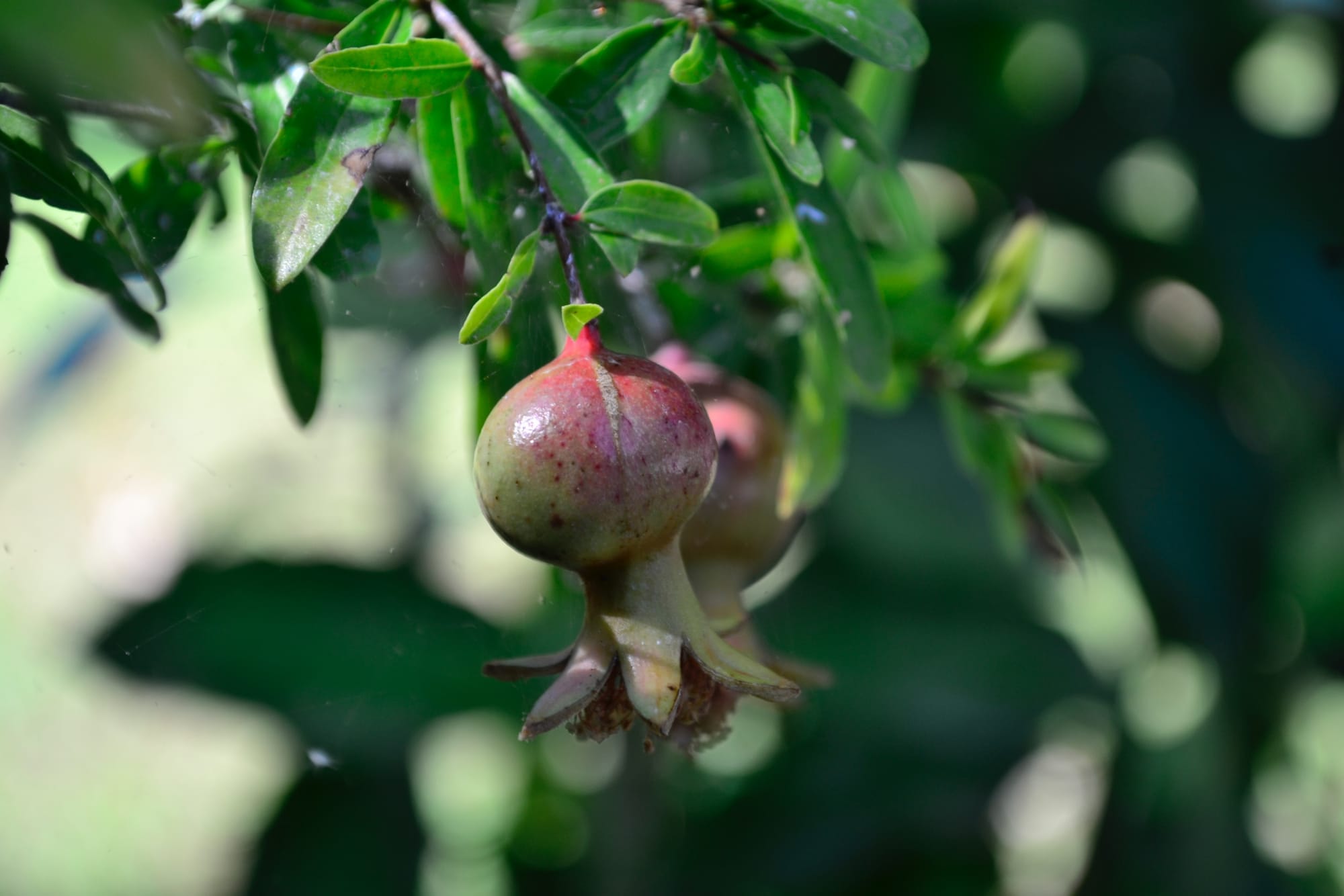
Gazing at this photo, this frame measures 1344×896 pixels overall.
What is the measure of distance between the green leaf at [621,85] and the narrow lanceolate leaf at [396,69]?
7cm

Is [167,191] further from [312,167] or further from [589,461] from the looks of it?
[589,461]

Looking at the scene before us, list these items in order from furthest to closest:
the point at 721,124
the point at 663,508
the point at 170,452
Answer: the point at 170,452 < the point at 721,124 < the point at 663,508

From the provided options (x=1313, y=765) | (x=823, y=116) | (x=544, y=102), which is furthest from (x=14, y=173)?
(x=1313, y=765)

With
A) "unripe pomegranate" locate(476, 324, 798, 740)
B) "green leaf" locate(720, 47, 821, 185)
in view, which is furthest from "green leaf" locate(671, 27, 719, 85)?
"unripe pomegranate" locate(476, 324, 798, 740)

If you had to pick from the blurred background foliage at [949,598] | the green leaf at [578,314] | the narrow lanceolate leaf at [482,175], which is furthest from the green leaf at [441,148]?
the blurred background foliage at [949,598]

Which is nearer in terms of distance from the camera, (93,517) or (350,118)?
(350,118)

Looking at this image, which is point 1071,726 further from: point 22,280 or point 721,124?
point 22,280

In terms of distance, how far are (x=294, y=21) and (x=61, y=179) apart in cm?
16

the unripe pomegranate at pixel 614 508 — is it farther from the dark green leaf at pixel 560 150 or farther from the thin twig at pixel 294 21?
the thin twig at pixel 294 21

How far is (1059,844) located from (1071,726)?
16 cm

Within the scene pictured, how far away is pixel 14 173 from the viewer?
50 cm

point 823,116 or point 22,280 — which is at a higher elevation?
point 823,116

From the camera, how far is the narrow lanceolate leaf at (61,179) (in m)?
0.48

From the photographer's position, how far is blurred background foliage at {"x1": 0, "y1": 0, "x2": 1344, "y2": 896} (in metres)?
1.27
